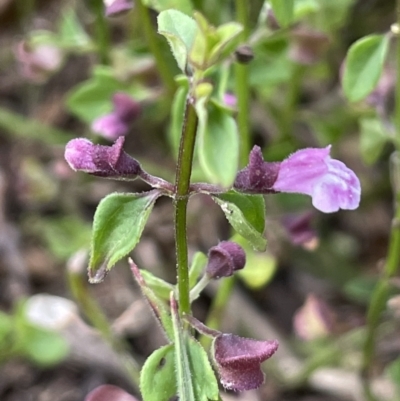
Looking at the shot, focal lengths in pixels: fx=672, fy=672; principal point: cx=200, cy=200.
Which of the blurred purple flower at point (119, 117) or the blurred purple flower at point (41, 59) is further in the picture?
Answer: the blurred purple flower at point (41, 59)

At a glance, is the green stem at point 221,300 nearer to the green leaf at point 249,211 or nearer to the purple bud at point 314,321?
the purple bud at point 314,321

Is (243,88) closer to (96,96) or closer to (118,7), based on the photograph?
(118,7)

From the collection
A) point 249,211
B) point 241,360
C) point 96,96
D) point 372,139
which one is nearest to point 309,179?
point 249,211

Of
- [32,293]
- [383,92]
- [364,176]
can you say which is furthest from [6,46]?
[383,92]

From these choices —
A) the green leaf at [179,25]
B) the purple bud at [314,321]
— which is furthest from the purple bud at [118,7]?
the purple bud at [314,321]

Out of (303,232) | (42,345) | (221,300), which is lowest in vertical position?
(42,345)

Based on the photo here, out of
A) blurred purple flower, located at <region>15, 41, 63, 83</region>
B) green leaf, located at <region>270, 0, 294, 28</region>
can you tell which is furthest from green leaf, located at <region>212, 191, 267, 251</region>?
blurred purple flower, located at <region>15, 41, 63, 83</region>
